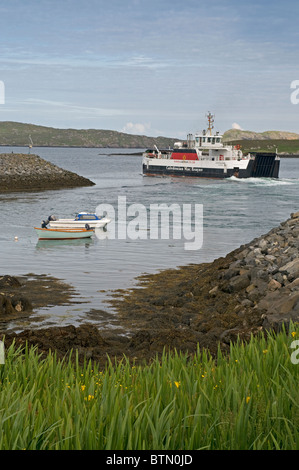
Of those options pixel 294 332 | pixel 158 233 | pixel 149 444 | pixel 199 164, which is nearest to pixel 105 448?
pixel 149 444

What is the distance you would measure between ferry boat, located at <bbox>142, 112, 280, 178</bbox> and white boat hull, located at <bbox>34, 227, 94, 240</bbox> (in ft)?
199

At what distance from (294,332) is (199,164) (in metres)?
→ 86.9

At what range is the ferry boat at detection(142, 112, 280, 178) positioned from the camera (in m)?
90.2

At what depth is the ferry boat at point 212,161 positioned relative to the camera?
296 feet

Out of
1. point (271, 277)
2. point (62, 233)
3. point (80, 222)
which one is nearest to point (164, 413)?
point (271, 277)

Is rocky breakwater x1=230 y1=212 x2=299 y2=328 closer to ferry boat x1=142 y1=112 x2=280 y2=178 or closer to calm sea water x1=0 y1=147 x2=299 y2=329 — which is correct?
calm sea water x1=0 y1=147 x2=299 y2=329

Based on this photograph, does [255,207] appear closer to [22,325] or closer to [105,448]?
[22,325]

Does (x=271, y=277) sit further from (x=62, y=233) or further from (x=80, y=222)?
(x=80, y=222)

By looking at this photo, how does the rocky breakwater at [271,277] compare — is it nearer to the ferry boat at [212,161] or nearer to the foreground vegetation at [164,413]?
the foreground vegetation at [164,413]

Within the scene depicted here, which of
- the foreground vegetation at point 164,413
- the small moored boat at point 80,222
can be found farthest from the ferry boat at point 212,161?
the foreground vegetation at point 164,413

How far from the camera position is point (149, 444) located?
15.0ft

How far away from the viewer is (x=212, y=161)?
91250 millimetres
